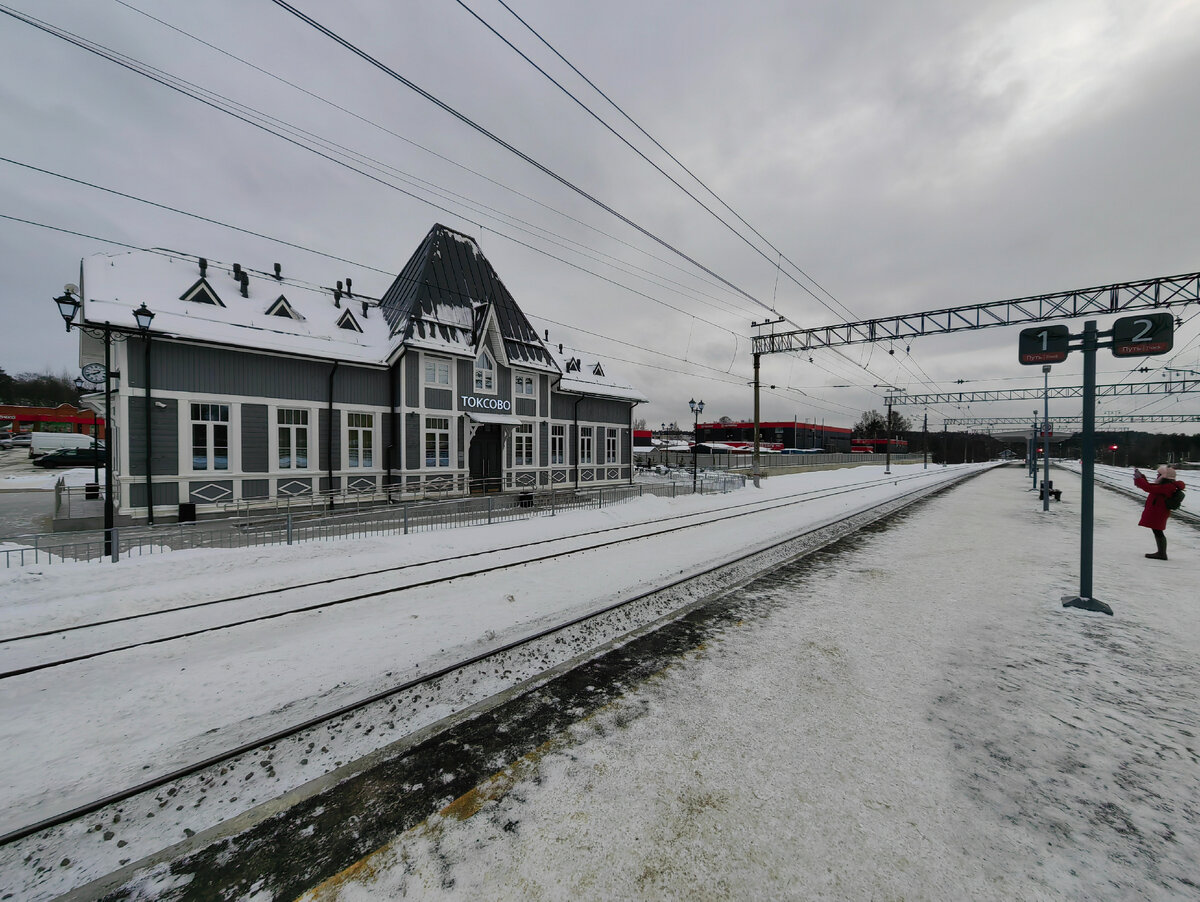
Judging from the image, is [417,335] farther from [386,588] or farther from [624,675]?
[624,675]

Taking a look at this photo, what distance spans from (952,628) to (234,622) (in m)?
10.1

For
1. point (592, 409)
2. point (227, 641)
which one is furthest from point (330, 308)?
point (227, 641)

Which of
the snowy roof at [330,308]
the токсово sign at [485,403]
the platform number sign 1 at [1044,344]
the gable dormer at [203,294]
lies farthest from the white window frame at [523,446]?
the platform number sign 1 at [1044,344]

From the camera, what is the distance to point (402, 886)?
260cm

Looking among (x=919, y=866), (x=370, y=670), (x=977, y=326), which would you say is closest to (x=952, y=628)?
(x=919, y=866)

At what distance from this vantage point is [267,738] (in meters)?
3.99

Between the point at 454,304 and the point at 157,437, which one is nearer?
the point at 157,437

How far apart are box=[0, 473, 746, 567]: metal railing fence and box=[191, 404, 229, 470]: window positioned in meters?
1.90

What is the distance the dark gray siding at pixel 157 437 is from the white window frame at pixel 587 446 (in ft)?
58.3

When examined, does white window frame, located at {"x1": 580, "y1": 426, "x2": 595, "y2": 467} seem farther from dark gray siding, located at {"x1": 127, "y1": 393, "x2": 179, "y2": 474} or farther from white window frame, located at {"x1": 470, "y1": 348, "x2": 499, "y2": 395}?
dark gray siding, located at {"x1": 127, "y1": 393, "x2": 179, "y2": 474}

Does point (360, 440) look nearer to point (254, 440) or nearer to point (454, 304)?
point (254, 440)

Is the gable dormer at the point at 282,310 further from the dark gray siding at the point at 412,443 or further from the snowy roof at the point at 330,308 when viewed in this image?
the dark gray siding at the point at 412,443

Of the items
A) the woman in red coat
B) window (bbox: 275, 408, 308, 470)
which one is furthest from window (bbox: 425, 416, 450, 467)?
the woman in red coat

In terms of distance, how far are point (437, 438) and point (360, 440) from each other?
300 cm
